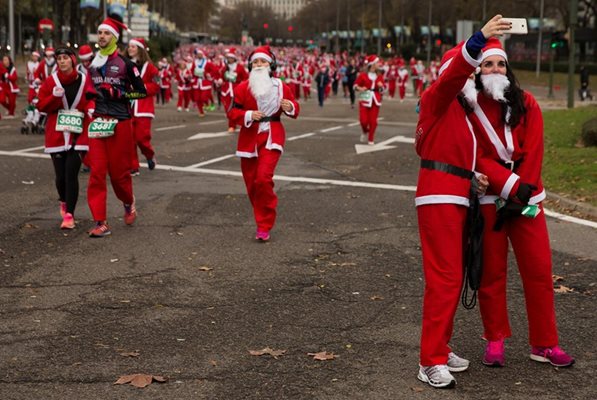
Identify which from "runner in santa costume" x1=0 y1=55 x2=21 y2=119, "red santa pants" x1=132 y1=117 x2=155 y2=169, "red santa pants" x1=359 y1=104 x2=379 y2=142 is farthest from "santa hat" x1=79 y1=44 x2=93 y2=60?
"runner in santa costume" x1=0 y1=55 x2=21 y2=119

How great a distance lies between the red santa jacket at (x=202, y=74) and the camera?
104 feet

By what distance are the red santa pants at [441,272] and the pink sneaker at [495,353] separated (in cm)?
39

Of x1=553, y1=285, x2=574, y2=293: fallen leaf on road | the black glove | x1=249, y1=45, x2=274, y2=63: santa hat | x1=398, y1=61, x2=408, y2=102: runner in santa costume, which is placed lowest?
x1=398, y1=61, x2=408, y2=102: runner in santa costume

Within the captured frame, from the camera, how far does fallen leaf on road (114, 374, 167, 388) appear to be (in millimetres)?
5391

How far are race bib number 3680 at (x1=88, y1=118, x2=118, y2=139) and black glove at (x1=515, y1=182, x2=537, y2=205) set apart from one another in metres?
5.42

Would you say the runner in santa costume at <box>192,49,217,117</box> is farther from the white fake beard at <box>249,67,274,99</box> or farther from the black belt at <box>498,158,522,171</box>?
the black belt at <box>498,158,522,171</box>

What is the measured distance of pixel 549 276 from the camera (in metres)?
5.57

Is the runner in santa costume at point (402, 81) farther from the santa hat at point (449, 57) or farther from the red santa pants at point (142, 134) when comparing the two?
the santa hat at point (449, 57)

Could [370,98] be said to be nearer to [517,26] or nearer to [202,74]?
[202,74]

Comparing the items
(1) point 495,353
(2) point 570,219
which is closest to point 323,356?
(1) point 495,353

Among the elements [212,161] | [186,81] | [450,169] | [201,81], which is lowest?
[212,161]

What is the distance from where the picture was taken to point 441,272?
5352 mm

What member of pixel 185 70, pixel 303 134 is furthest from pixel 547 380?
pixel 185 70

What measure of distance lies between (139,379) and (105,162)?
195 inches
